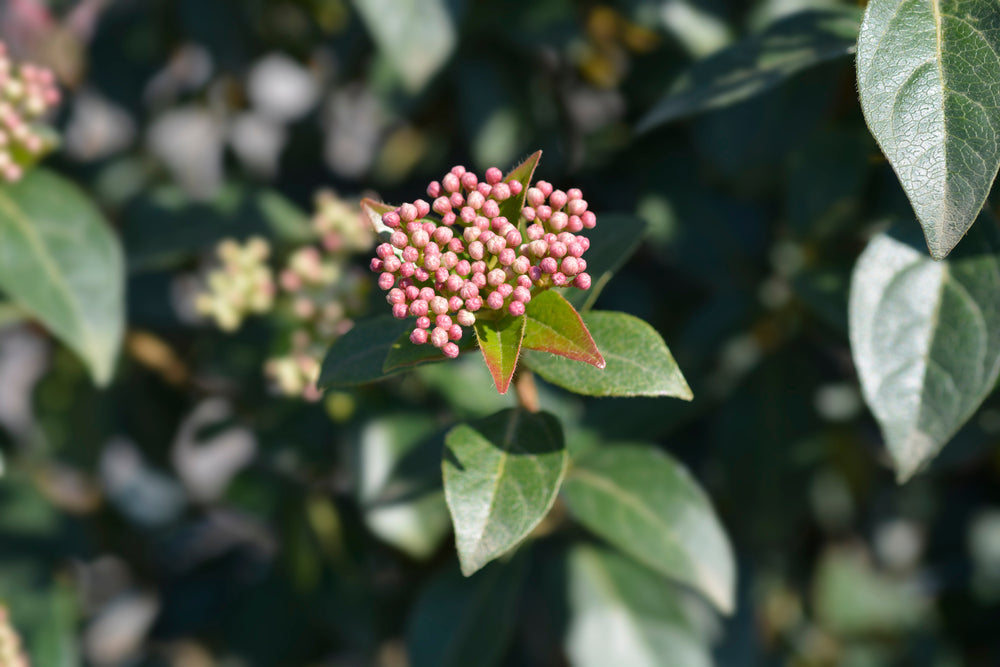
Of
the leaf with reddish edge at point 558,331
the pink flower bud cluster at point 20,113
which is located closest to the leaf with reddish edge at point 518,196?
the leaf with reddish edge at point 558,331

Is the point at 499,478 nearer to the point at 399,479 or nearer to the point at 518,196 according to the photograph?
the point at 518,196

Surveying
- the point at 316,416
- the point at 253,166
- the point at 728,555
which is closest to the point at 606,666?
the point at 728,555

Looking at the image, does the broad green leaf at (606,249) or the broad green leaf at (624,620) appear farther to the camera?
the broad green leaf at (624,620)

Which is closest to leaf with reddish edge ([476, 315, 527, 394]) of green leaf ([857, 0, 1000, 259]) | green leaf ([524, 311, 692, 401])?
green leaf ([524, 311, 692, 401])

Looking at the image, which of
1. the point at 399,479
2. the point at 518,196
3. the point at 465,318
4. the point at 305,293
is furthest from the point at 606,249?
the point at 305,293

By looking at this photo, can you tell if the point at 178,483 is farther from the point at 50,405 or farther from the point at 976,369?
the point at 976,369

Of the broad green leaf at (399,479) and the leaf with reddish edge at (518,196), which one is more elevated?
the leaf with reddish edge at (518,196)

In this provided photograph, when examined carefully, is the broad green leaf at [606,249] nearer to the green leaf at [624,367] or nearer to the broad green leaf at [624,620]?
the green leaf at [624,367]
